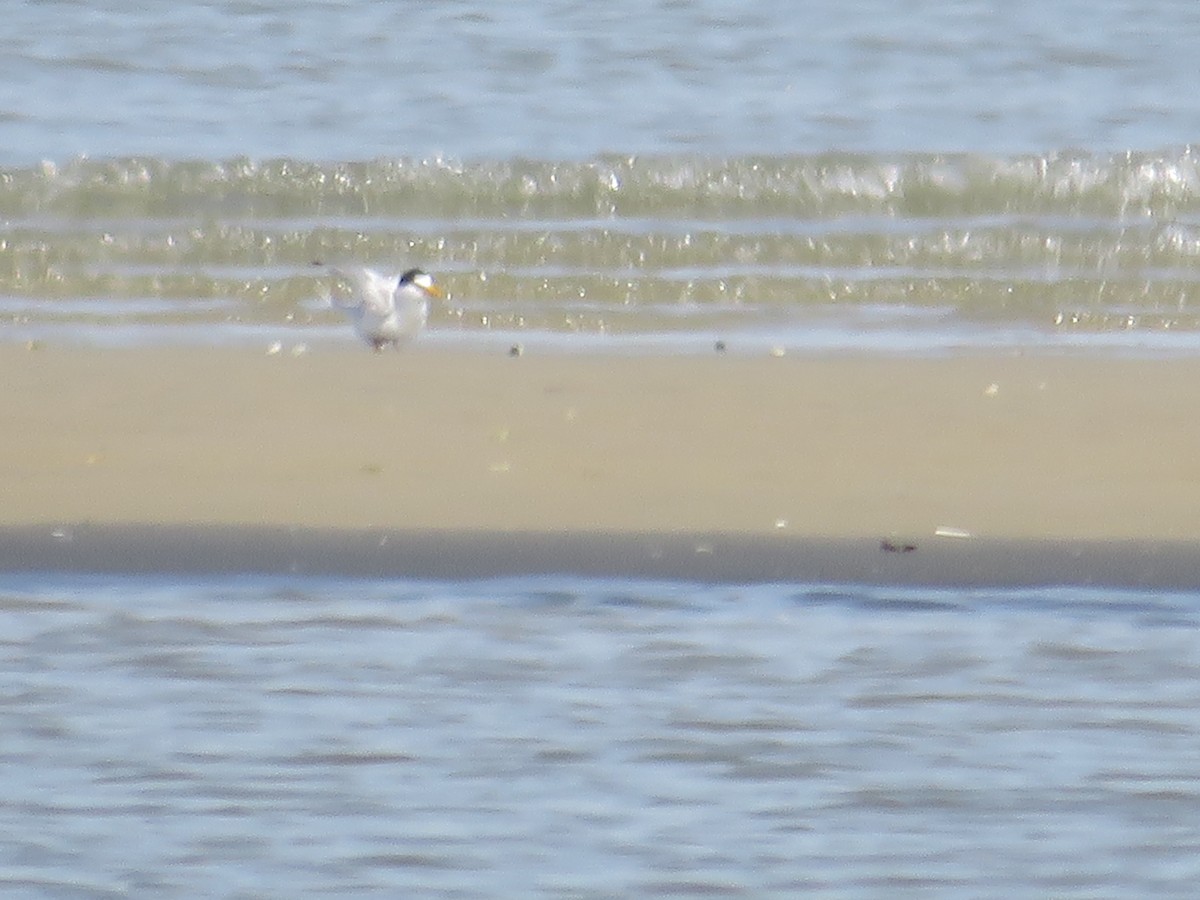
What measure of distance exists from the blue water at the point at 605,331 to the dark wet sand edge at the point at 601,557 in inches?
3.9

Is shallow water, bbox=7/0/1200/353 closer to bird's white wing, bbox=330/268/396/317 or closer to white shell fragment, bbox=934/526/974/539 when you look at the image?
bird's white wing, bbox=330/268/396/317

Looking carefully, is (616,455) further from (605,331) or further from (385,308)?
(605,331)

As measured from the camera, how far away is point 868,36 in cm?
1661

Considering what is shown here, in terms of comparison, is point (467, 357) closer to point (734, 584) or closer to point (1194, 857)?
point (734, 584)

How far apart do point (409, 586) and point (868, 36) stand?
11.7 metres

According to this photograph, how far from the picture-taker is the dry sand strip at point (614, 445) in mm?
5852

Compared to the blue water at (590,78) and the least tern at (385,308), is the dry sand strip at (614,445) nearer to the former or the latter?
the least tern at (385,308)

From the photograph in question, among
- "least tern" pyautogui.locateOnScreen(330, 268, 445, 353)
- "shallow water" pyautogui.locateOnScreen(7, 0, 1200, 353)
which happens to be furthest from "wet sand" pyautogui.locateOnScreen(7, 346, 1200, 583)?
"shallow water" pyautogui.locateOnScreen(7, 0, 1200, 353)

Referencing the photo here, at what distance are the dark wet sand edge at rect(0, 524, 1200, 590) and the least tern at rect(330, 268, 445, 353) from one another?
9.12ft

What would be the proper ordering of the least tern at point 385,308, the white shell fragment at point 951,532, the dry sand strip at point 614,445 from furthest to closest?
the least tern at point 385,308 < the dry sand strip at point 614,445 < the white shell fragment at point 951,532

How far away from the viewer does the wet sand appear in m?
5.71

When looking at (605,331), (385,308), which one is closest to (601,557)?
(385,308)

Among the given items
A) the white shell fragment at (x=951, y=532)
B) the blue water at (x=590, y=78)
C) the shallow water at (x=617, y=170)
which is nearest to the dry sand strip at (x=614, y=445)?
the white shell fragment at (x=951, y=532)

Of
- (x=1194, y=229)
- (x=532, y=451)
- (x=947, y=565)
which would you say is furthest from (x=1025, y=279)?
(x=947, y=565)
